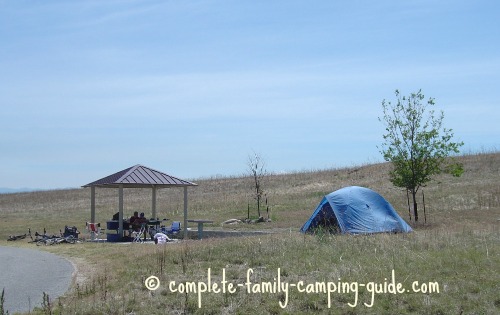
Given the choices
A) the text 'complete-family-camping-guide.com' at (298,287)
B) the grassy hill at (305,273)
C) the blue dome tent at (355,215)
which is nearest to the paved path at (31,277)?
the grassy hill at (305,273)

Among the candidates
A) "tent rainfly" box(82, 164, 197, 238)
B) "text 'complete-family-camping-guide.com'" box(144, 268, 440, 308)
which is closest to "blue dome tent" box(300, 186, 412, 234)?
"tent rainfly" box(82, 164, 197, 238)

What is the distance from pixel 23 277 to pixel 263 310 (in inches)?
274

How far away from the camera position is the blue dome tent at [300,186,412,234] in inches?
770

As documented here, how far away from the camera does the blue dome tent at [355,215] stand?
19.6 metres

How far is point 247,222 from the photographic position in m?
31.5

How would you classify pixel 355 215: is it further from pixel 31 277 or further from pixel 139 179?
pixel 31 277

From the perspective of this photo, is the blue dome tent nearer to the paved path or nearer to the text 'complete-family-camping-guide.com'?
the paved path

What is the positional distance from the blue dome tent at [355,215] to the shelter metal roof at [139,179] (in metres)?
7.42

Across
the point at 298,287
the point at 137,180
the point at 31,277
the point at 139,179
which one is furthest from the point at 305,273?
the point at 139,179

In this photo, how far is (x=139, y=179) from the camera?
25.1m

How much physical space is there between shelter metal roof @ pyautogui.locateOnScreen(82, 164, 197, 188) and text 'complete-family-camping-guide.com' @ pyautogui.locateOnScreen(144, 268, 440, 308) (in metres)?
13.7

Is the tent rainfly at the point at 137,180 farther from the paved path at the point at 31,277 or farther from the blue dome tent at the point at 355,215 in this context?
the blue dome tent at the point at 355,215

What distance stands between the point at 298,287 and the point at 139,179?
15590mm

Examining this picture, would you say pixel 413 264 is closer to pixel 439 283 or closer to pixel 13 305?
pixel 439 283
